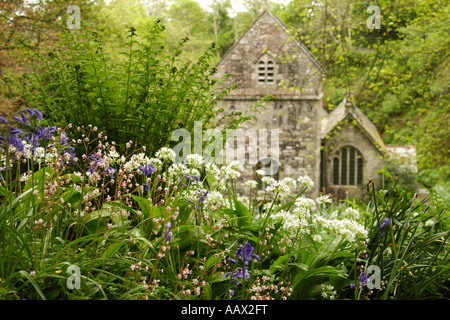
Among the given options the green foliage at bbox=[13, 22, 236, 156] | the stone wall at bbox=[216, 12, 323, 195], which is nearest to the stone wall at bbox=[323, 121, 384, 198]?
the stone wall at bbox=[216, 12, 323, 195]

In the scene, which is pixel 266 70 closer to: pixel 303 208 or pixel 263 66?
pixel 263 66

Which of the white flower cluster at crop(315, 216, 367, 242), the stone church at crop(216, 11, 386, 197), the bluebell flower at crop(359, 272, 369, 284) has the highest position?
the stone church at crop(216, 11, 386, 197)

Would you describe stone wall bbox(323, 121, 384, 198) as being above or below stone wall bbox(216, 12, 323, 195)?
below

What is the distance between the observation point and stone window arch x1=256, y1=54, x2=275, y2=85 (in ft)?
65.7

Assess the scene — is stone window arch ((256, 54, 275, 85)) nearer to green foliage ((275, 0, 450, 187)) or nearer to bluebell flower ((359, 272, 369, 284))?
green foliage ((275, 0, 450, 187))

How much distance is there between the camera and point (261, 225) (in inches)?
96.8

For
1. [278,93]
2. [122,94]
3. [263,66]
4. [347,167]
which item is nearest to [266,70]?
[263,66]

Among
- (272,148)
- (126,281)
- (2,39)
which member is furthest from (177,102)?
(272,148)

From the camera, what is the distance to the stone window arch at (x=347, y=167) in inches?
998

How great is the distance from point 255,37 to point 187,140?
1744cm

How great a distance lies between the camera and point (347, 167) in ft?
83.8

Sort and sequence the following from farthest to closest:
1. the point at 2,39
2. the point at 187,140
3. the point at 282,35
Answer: the point at 282,35 → the point at 2,39 → the point at 187,140
